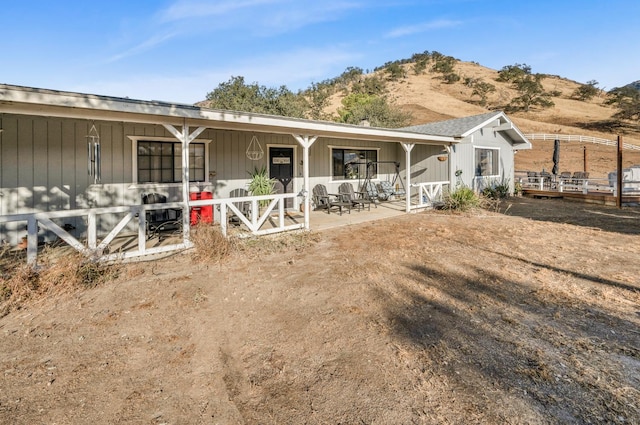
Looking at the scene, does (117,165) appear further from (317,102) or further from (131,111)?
(317,102)

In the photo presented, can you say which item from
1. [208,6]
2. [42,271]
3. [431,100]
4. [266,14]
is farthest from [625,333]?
[431,100]

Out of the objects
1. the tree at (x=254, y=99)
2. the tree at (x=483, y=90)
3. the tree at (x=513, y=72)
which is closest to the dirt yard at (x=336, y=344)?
the tree at (x=254, y=99)

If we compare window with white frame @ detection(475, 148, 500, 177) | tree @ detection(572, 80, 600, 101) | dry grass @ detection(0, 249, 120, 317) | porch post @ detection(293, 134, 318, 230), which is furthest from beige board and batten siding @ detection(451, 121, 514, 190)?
tree @ detection(572, 80, 600, 101)

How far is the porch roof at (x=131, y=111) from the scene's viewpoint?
4051 mm

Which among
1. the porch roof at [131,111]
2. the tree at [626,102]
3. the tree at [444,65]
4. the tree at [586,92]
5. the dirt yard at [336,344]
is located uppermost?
the tree at [444,65]

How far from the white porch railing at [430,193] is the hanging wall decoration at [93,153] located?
786 centimetres

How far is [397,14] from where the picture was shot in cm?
2283

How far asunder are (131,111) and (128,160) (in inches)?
99.9

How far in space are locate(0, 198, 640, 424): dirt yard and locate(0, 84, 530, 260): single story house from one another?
4.42ft

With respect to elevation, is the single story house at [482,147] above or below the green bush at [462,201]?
above

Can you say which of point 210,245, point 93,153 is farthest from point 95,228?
point 93,153

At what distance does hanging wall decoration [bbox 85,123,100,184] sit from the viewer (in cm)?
598

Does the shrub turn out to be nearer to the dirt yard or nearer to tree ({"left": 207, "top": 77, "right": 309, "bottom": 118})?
the dirt yard

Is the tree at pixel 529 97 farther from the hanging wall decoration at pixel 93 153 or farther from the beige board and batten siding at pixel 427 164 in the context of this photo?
the hanging wall decoration at pixel 93 153
